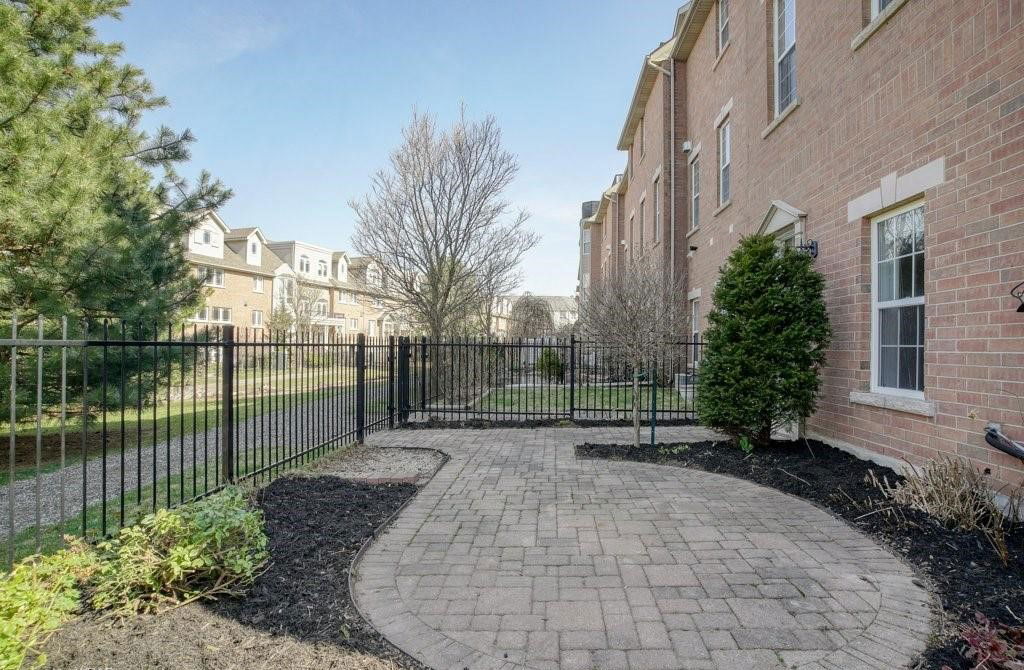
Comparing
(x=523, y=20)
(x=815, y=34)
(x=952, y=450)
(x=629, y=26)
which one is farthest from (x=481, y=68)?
(x=952, y=450)

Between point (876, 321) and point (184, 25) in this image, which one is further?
point (184, 25)

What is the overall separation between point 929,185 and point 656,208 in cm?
1269

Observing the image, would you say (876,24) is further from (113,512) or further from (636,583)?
(113,512)

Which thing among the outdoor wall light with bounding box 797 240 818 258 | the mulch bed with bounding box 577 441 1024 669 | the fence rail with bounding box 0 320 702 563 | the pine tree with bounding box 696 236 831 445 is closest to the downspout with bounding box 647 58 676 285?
the fence rail with bounding box 0 320 702 563

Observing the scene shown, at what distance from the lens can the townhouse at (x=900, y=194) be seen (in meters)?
4.41

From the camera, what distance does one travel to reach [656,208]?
1756 cm

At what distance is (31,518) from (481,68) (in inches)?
373

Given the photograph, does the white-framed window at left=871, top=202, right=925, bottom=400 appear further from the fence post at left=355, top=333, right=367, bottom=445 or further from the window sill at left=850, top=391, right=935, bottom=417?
the fence post at left=355, top=333, right=367, bottom=445

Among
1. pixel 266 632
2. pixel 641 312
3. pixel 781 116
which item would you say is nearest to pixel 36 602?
pixel 266 632

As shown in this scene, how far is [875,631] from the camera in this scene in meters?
2.87

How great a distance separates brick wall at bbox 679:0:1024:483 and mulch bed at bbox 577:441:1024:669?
0.62 metres

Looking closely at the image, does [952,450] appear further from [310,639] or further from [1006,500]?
[310,639]

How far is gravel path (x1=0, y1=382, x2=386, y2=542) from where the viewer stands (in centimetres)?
527

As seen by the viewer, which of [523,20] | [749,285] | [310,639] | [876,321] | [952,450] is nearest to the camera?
[310,639]
